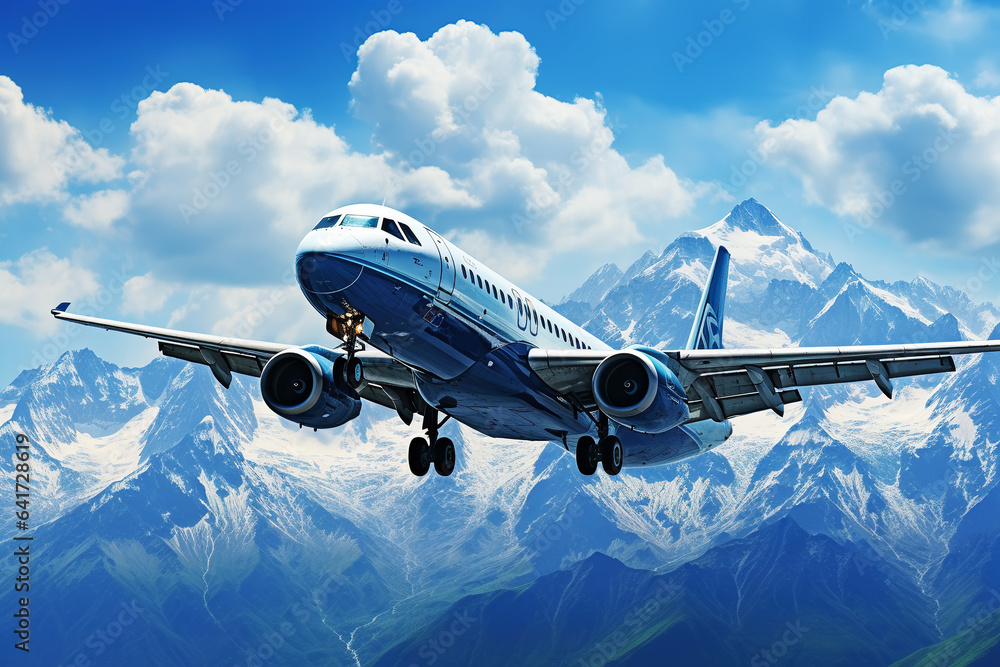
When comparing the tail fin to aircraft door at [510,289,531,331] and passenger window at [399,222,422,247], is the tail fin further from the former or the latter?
passenger window at [399,222,422,247]

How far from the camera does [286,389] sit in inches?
1329

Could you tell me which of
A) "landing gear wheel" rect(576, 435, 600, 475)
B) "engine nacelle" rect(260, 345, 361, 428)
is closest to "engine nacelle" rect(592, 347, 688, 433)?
"landing gear wheel" rect(576, 435, 600, 475)

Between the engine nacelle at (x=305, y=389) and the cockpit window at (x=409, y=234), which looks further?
the engine nacelle at (x=305, y=389)

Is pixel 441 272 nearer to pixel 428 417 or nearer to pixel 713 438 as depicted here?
pixel 428 417

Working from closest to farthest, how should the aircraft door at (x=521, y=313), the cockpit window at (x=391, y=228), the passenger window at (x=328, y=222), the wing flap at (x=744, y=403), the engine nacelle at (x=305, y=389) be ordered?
1. the passenger window at (x=328, y=222)
2. the cockpit window at (x=391, y=228)
3. the aircraft door at (x=521, y=313)
4. the engine nacelle at (x=305, y=389)
5. the wing flap at (x=744, y=403)

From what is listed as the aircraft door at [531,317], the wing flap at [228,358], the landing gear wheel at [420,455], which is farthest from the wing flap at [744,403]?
the wing flap at [228,358]

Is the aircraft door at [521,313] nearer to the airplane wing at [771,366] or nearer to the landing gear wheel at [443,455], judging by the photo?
the airplane wing at [771,366]

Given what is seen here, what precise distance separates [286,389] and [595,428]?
12.2 meters

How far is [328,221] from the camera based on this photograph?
27219 mm

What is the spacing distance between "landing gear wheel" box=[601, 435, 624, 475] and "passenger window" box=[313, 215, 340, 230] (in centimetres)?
1435

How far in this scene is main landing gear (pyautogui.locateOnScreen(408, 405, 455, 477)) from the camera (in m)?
37.7

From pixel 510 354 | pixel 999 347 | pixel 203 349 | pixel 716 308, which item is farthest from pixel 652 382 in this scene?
pixel 716 308

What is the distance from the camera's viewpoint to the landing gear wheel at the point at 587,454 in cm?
3625

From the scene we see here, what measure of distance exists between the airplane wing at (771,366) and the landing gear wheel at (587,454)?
1673 millimetres
